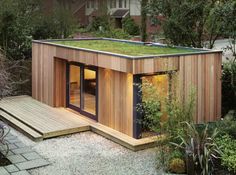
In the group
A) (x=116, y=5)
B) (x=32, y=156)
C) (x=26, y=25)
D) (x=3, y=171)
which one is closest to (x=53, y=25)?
(x=26, y=25)

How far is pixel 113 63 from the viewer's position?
836cm

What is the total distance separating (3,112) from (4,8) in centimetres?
458

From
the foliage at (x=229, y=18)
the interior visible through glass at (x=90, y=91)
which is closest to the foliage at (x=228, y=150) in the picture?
the foliage at (x=229, y=18)

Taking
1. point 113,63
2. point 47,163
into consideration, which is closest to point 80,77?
point 113,63

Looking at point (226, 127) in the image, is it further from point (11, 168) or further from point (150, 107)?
point (11, 168)

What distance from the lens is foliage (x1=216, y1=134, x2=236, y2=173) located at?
645 centimetres

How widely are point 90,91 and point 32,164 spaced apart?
3.07 metres

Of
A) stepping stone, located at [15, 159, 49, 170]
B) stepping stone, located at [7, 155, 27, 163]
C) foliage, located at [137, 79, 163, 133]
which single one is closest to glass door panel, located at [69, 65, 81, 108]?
foliage, located at [137, 79, 163, 133]

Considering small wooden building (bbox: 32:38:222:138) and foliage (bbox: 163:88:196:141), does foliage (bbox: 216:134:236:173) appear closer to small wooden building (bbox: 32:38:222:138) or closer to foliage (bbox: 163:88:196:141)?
foliage (bbox: 163:88:196:141)

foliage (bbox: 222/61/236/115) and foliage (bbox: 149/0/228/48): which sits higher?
foliage (bbox: 149/0/228/48)

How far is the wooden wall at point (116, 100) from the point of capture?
8.27 metres

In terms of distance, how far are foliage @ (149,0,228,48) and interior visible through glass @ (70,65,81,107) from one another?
2.65m

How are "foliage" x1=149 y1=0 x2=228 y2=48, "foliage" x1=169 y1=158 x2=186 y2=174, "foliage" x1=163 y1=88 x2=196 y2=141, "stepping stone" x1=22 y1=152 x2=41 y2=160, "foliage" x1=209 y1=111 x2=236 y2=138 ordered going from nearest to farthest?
"foliage" x1=169 y1=158 x2=186 y2=174
"foliage" x1=163 y1=88 x2=196 y2=141
"stepping stone" x1=22 y1=152 x2=41 y2=160
"foliage" x1=209 y1=111 x2=236 y2=138
"foliage" x1=149 y1=0 x2=228 y2=48

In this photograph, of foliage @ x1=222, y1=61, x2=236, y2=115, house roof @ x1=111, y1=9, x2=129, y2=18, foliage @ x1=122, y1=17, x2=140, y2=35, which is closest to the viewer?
foliage @ x1=222, y1=61, x2=236, y2=115
